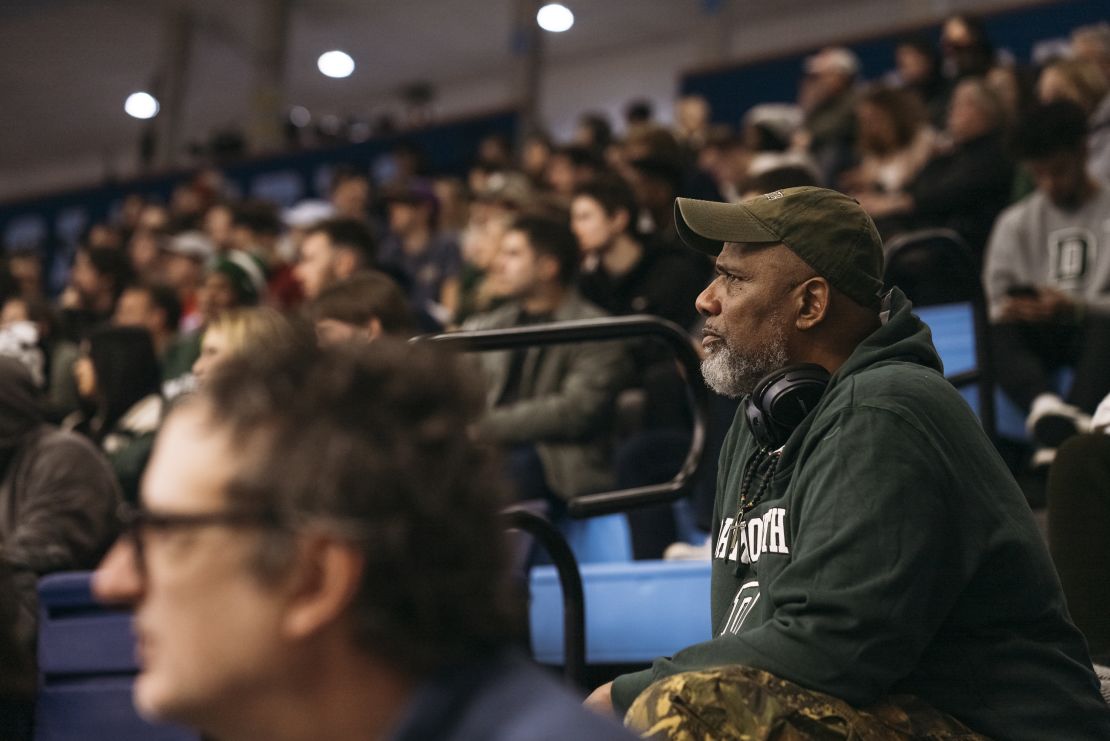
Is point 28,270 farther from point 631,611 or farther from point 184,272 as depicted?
point 631,611

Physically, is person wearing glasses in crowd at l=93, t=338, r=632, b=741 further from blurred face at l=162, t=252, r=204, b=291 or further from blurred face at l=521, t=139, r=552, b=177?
blurred face at l=521, t=139, r=552, b=177

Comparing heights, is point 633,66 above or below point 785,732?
above

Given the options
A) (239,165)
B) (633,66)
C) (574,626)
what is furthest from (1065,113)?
(633,66)

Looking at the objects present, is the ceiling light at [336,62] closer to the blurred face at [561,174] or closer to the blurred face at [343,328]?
the blurred face at [561,174]

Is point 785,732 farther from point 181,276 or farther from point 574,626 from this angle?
point 181,276

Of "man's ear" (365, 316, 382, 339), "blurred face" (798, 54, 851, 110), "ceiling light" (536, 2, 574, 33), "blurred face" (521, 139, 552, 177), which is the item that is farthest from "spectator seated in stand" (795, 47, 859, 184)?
"man's ear" (365, 316, 382, 339)

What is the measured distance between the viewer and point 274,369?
119 cm

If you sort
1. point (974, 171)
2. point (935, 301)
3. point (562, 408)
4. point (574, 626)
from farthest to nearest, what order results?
point (974, 171) → point (935, 301) → point (562, 408) → point (574, 626)

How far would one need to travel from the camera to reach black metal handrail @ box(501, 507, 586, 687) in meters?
2.98

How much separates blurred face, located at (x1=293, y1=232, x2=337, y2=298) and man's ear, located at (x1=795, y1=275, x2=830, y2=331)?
3.91 m

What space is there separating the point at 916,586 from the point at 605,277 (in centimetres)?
369

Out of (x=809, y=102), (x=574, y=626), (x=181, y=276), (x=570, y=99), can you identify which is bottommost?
(x=574, y=626)

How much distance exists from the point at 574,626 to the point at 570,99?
16804 mm

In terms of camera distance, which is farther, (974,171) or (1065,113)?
(974,171)
